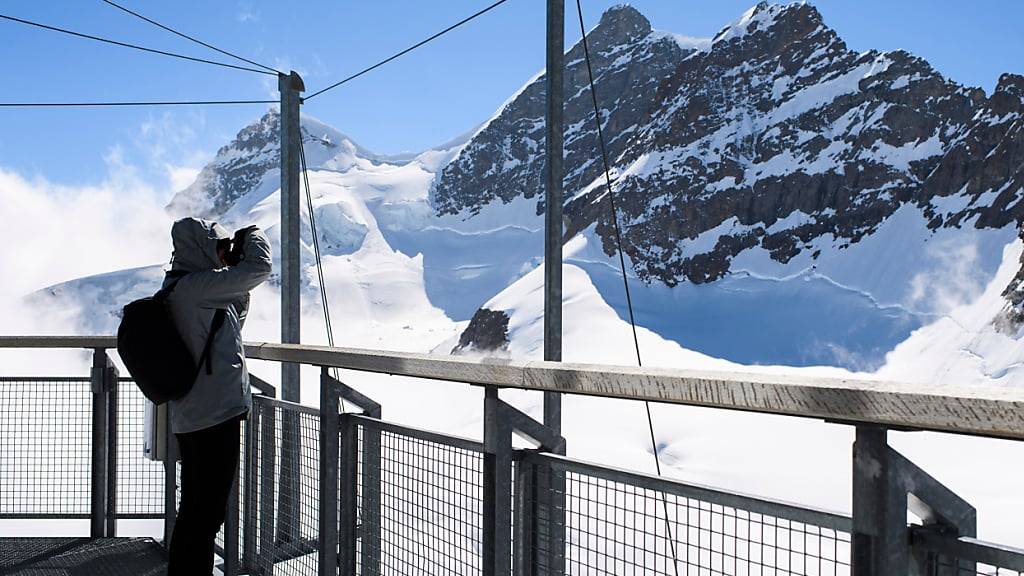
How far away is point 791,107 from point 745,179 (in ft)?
49.8

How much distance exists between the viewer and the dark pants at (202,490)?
2602mm

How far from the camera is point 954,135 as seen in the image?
10162cm

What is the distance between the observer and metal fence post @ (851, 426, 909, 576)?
112 cm

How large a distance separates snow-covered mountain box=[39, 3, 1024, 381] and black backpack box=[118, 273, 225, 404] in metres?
73.1

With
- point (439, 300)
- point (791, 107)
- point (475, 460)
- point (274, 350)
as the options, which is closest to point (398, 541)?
point (475, 460)

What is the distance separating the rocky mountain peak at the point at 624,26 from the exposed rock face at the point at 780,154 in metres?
19.7

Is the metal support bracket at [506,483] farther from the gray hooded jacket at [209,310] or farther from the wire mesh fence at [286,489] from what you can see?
the gray hooded jacket at [209,310]

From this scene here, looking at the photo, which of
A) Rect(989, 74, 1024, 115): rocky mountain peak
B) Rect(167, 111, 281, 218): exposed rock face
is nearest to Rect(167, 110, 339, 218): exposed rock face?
Rect(167, 111, 281, 218): exposed rock face

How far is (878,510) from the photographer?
3.71 ft

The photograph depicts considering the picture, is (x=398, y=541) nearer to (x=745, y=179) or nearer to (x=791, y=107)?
(x=745, y=179)

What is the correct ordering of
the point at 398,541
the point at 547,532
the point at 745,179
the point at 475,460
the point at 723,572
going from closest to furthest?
the point at 723,572
the point at 547,532
the point at 475,460
the point at 398,541
the point at 745,179

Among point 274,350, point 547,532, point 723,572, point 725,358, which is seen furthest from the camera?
point 725,358

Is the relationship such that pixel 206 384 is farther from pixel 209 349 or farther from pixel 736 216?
pixel 736 216

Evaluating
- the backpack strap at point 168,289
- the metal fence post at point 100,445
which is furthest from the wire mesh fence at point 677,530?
the metal fence post at point 100,445
